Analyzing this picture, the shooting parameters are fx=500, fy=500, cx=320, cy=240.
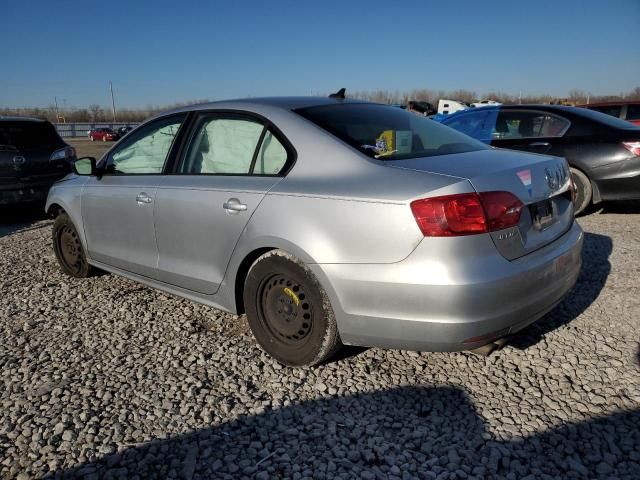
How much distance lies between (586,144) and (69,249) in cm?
603

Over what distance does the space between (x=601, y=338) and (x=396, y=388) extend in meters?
1.45

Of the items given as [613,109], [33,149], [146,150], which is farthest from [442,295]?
[613,109]

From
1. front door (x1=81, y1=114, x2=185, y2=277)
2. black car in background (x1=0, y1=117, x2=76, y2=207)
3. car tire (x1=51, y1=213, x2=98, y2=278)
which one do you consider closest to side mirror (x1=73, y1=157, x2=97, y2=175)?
front door (x1=81, y1=114, x2=185, y2=277)

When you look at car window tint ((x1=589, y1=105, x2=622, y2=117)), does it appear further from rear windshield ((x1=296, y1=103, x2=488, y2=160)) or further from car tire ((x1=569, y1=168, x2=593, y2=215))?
rear windshield ((x1=296, y1=103, x2=488, y2=160))

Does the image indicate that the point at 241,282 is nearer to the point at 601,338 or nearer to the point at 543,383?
the point at 543,383

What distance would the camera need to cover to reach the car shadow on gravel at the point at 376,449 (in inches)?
81.2

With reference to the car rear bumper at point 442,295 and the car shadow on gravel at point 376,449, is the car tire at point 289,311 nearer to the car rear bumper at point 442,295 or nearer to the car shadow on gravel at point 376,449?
the car rear bumper at point 442,295

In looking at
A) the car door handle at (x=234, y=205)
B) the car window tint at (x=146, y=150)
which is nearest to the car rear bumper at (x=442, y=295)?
the car door handle at (x=234, y=205)

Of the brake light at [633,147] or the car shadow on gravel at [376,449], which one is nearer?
the car shadow on gravel at [376,449]

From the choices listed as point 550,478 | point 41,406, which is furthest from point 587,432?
point 41,406

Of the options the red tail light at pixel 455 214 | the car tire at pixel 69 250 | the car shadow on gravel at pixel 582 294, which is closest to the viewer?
the red tail light at pixel 455 214

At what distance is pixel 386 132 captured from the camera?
2971mm

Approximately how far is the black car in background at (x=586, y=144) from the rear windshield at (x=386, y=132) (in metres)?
3.72

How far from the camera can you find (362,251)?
94.3 inches
